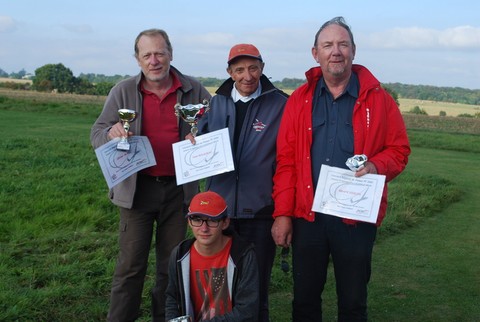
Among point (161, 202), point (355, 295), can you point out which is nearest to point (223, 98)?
point (161, 202)

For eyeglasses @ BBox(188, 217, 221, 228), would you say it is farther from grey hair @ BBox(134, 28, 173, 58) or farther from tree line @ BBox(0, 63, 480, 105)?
tree line @ BBox(0, 63, 480, 105)

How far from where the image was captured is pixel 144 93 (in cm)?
409

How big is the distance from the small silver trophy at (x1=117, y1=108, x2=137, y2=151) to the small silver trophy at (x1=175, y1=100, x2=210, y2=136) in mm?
290

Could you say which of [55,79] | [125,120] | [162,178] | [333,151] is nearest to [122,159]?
[125,120]

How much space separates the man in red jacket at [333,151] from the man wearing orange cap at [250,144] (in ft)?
0.47

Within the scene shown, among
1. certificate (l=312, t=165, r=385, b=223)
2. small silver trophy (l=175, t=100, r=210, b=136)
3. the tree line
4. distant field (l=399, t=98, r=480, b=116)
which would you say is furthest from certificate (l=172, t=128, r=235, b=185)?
the tree line

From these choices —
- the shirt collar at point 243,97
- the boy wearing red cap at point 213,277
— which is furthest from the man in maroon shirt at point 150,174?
the boy wearing red cap at point 213,277

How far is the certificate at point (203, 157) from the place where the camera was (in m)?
3.71

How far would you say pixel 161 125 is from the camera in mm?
4086

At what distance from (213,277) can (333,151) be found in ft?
3.29

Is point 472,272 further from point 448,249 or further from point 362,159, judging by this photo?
point 362,159

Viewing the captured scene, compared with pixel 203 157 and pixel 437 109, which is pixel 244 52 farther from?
pixel 437 109

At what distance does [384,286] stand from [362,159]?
2752mm

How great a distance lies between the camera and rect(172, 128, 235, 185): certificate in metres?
3.71
